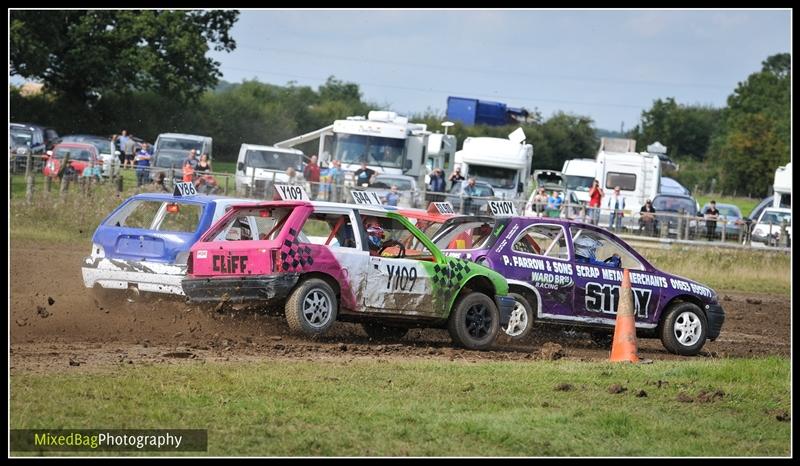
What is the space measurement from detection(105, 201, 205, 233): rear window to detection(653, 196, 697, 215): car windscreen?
23.5m

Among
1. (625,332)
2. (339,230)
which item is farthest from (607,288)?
(339,230)

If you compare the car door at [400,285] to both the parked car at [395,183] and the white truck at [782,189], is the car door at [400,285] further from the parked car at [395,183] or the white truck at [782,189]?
the white truck at [782,189]

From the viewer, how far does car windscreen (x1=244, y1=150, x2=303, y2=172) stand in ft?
115

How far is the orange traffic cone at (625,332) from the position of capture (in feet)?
43.1

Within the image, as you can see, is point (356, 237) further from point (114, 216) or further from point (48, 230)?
point (48, 230)

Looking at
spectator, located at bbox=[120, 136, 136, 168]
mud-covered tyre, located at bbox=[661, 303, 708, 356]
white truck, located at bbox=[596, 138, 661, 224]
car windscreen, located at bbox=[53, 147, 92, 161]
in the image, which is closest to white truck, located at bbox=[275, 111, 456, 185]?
spectator, located at bbox=[120, 136, 136, 168]

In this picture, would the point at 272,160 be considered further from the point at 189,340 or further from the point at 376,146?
the point at 189,340

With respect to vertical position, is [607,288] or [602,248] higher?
[602,248]

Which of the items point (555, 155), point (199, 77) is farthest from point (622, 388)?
point (555, 155)

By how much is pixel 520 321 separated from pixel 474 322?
1043 mm

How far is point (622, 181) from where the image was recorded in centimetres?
4247

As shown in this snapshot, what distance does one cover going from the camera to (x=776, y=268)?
2978cm
